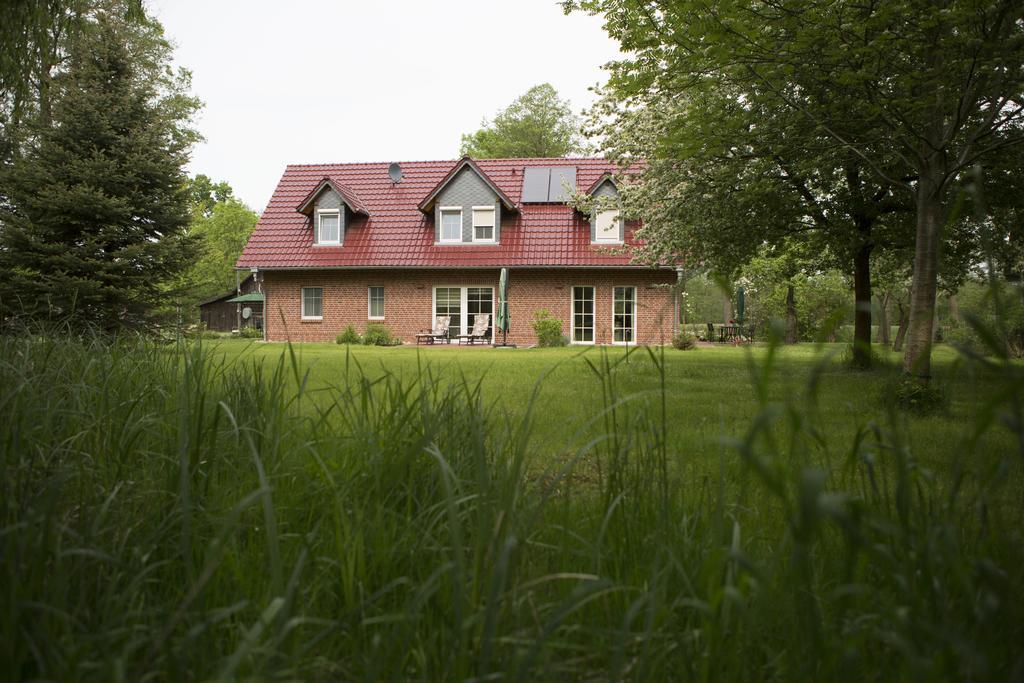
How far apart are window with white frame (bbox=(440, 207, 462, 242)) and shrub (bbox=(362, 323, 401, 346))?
397cm

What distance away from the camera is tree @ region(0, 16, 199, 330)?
1142cm

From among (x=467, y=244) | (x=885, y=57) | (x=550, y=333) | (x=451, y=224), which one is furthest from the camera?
(x=451, y=224)

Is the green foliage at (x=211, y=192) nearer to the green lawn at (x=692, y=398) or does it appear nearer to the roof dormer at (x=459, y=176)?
the roof dormer at (x=459, y=176)

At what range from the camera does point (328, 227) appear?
24.1 meters

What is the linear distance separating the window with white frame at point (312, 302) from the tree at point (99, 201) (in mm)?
10992

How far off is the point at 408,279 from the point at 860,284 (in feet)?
50.6

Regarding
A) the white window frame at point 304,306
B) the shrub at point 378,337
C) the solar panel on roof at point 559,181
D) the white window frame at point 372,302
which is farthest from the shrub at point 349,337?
the solar panel on roof at point 559,181

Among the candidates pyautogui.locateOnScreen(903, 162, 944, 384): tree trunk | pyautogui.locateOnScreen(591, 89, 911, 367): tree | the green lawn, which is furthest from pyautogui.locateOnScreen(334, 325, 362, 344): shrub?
pyautogui.locateOnScreen(903, 162, 944, 384): tree trunk

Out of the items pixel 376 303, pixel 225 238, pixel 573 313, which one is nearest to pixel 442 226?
pixel 376 303

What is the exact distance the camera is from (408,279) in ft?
77.0

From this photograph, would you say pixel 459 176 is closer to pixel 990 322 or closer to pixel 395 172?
pixel 395 172

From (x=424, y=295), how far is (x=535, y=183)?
5965 millimetres

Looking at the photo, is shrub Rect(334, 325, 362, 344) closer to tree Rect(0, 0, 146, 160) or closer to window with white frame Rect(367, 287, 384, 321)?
window with white frame Rect(367, 287, 384, 321)

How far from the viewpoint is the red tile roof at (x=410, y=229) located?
74.6 feet
